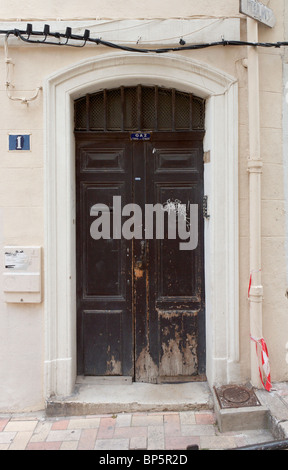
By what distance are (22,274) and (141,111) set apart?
A: 2.02m

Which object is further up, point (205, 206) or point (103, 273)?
point (205, 206)

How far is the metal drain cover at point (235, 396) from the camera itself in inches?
139

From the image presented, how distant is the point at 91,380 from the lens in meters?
4.11

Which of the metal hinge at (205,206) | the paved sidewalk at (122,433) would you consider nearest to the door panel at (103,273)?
the paved sidewalk at (122,433)

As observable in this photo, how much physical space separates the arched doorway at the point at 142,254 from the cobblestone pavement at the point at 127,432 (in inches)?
20.4

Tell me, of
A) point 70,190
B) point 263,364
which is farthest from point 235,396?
point 70,190

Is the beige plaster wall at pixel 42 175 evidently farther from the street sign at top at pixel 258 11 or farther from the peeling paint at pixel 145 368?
the peeling paint at pixel 145 368

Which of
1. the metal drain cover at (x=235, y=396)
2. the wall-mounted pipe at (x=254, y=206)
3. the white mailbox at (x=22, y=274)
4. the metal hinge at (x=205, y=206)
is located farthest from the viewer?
the metal hinge at (x=205, y=206)

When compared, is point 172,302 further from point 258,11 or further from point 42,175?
point 258,11

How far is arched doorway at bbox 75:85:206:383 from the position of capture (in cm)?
411

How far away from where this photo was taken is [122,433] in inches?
137

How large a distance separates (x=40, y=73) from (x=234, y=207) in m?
2.24
